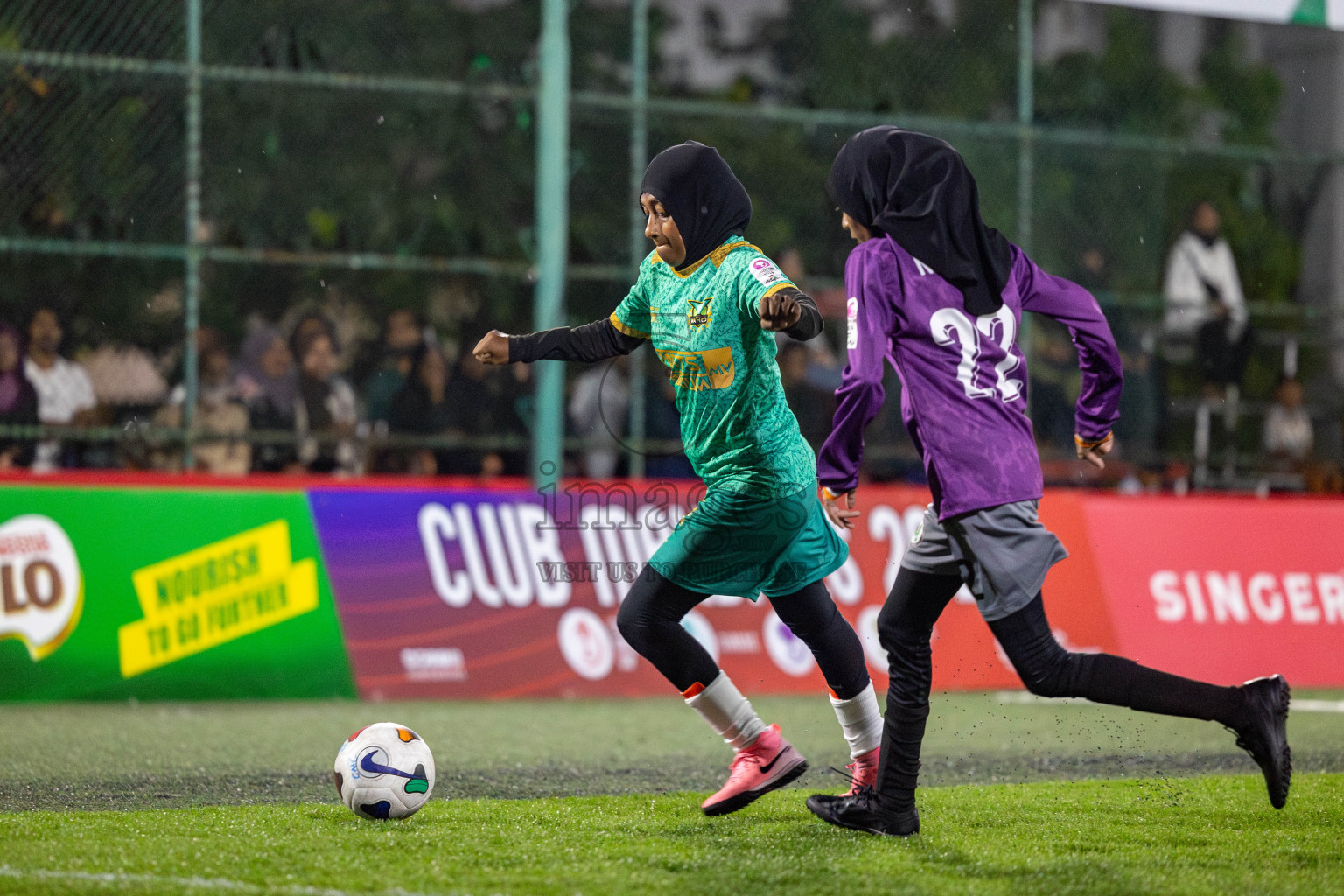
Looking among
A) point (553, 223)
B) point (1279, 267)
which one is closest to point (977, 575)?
point (553, 223)

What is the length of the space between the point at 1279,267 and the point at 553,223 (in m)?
5.77

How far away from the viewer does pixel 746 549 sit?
508cm

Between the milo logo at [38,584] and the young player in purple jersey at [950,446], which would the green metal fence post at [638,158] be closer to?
the milo logo at [38,584]

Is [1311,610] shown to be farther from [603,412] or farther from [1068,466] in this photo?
[603,412]

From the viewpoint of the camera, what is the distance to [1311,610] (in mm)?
10195

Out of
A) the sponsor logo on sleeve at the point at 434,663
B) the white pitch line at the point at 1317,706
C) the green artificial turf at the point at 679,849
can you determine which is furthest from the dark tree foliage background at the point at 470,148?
the green artificial turf at the point at 679,849

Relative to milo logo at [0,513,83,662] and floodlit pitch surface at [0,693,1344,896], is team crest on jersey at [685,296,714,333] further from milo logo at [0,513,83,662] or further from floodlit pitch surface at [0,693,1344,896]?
milo logo at [0,513,83,662]

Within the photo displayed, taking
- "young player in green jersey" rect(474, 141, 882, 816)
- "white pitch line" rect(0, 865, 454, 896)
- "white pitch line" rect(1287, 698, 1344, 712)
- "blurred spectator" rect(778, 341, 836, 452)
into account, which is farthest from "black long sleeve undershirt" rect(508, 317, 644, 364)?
"white pitch line" rect(1287, 698, 1344, 712)

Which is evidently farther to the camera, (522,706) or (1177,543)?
(1177,543)

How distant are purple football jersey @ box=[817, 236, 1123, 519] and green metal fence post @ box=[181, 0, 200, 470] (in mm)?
5851

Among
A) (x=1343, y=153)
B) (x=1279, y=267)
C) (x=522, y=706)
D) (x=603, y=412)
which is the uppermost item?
(x=1343, y=153)

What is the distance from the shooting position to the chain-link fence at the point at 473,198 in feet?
30.6

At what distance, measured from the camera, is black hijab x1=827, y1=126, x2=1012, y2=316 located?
4578mm

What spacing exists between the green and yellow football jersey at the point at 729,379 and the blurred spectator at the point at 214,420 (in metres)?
5.02
